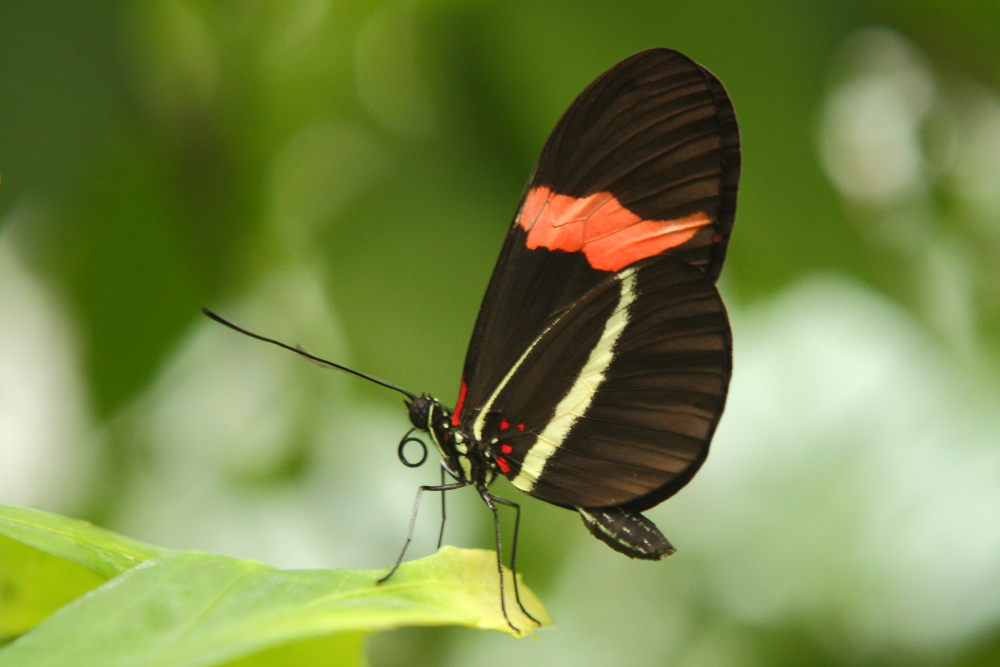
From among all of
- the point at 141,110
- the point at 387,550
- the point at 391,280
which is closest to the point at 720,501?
the point at 387,550

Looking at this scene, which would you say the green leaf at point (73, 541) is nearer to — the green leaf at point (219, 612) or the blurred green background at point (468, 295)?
the green leaf at point (219, 612)

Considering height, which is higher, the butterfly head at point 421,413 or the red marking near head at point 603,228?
the red marking near head at point 603,228

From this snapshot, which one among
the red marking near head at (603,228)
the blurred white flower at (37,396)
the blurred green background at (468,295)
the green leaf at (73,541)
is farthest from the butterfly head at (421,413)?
the blurred white flower at (37,396)

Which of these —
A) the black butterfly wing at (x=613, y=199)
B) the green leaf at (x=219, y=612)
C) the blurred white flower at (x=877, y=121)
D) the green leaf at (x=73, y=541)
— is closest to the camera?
the green leaf at (x=219, y=612)

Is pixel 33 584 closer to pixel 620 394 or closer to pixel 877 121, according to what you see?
pixel 620 394

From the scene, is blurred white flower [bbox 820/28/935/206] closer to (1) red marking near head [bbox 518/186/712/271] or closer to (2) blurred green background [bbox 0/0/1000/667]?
(2) blurred green background [bbox 0/0/1000/667]

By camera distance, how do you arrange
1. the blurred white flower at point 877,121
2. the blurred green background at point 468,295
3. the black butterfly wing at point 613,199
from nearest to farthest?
the black butterfly wing at point 613,199 → the blurred green background at point 468,295 → the blurred white flower at point 877,121

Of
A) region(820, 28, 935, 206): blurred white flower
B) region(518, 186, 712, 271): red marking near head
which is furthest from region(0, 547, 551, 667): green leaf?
region(820, 28, 935, 206): blurred white flower

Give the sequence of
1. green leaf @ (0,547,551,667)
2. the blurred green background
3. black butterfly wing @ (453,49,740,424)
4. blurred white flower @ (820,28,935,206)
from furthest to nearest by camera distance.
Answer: blurred white flower @ (820,28,935,206) < the blurred green background < black butterfly wing @ (453,49,740,424) < green leaf @ (0,547,551,667)
